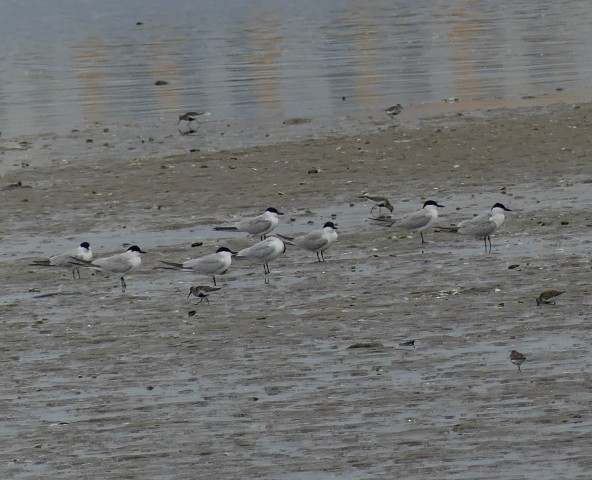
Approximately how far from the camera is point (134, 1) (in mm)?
75062

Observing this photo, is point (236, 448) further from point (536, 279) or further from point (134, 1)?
point (134, 1)

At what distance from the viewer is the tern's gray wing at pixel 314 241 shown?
15.7 meters

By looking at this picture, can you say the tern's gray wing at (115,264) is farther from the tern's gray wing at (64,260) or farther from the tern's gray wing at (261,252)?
the tern's gray wing at (261,252)

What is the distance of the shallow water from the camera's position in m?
26.7

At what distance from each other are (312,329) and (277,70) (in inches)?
870

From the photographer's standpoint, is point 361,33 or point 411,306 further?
point 361,33

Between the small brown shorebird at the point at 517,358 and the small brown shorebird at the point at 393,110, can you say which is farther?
the small brown shorebird at the point at 393,110

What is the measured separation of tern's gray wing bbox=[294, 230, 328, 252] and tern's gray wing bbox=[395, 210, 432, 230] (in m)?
1.07

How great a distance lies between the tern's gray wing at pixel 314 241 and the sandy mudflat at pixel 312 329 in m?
0.22

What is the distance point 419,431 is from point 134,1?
66924 millimetres

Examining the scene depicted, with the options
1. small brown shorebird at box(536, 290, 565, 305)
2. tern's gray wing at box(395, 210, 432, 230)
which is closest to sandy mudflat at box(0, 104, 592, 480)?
small brown shorebird at box(536, 290, 565, 305)

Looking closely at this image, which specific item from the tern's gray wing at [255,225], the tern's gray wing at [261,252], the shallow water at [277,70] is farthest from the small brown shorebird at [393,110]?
the tern's gray wing at [261,252]

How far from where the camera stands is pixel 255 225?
16.9m

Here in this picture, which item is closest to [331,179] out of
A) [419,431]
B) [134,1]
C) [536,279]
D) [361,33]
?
[536,279]
